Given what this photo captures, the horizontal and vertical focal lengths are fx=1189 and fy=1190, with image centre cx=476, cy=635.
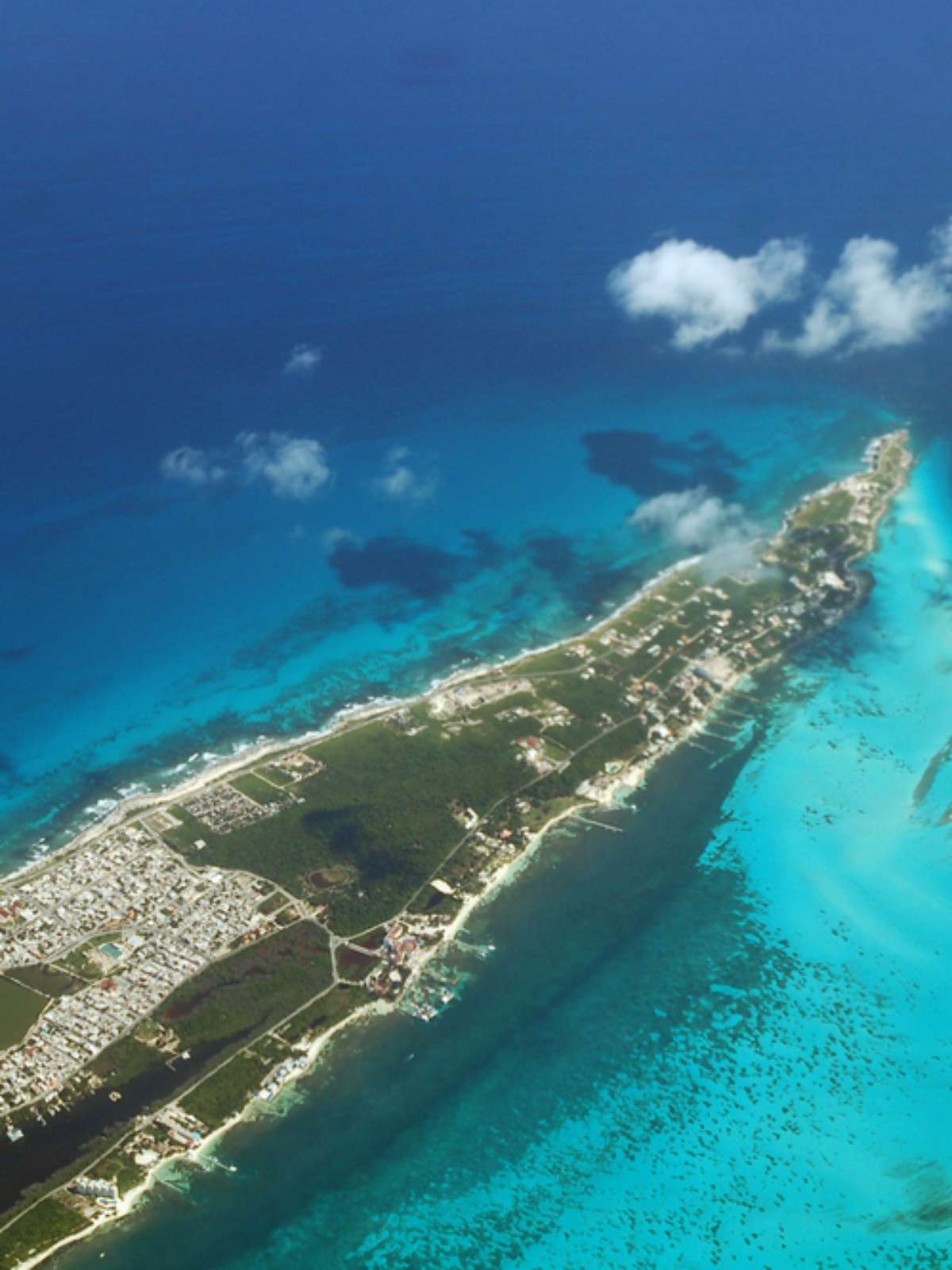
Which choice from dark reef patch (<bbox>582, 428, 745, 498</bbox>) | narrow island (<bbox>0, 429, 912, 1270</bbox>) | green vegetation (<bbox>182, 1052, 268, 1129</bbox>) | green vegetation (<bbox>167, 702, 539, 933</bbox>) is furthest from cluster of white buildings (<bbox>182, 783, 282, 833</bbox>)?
dark reef patch (<bbox>582, 428, 745, 498</bbox>)

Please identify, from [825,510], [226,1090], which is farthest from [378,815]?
[825,510]

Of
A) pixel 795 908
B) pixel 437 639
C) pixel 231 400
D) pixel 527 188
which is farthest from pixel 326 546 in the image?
pixel 527 188

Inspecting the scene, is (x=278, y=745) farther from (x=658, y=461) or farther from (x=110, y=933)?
(x=658, y=461)

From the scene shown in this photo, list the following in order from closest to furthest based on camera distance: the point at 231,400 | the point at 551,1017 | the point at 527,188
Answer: the point at 551,1017
the point at 231,400
the point at 527,188

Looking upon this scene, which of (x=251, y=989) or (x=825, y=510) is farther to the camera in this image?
(x=825, y=510)

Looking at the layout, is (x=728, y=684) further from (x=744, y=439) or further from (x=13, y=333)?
(x=13, y=333)

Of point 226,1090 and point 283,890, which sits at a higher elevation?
point 283,890
